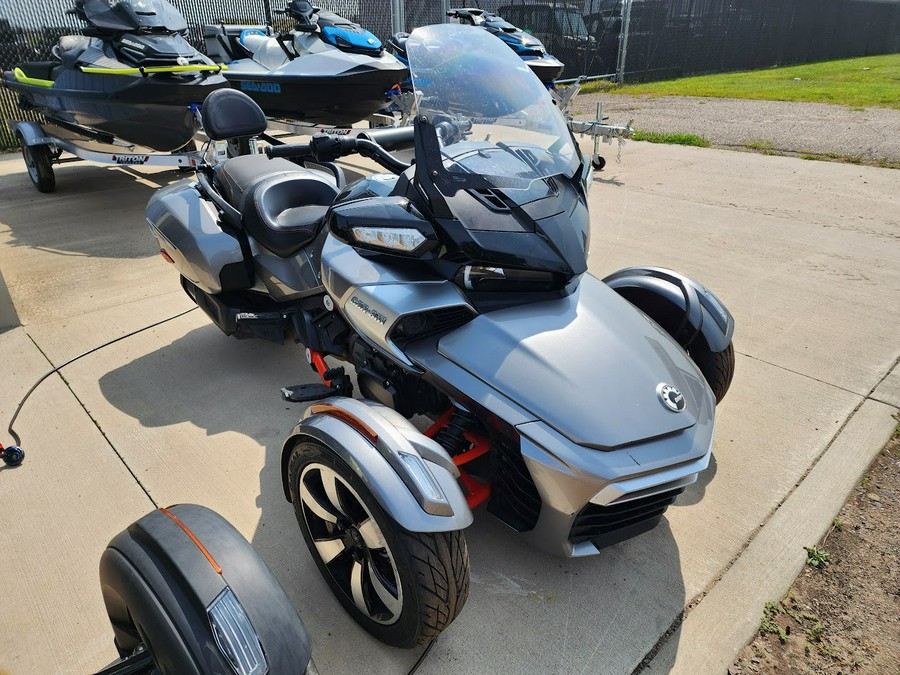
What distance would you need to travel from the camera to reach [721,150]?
8.66 meters

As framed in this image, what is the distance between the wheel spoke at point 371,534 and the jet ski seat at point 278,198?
1.47 metres

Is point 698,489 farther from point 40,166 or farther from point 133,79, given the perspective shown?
point 40,166

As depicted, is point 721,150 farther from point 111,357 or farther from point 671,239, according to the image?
point 111,357

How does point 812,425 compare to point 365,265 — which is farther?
point 812,425

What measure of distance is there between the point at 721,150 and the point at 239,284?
7.69 meters

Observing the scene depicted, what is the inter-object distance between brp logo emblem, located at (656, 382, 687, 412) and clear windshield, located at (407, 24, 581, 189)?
30.3 inches

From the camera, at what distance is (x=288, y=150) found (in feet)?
7.54

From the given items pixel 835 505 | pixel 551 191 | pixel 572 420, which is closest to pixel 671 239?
pixel 835 505

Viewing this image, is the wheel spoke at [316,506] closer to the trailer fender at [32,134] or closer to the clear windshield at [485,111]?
the clear windshield at [485,111]

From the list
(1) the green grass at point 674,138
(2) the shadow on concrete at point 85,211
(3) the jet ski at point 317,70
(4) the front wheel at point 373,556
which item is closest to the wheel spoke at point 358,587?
(4) the front wheel at point 373,556

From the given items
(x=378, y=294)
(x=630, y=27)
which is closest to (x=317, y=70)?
(x=378, y=294)

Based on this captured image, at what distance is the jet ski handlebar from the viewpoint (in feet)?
7.37

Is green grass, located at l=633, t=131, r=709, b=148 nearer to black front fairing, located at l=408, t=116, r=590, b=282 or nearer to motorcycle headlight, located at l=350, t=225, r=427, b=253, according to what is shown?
black front fairing, located at l=408, t=116, r=590, b=282

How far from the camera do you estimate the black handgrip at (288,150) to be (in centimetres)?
229
